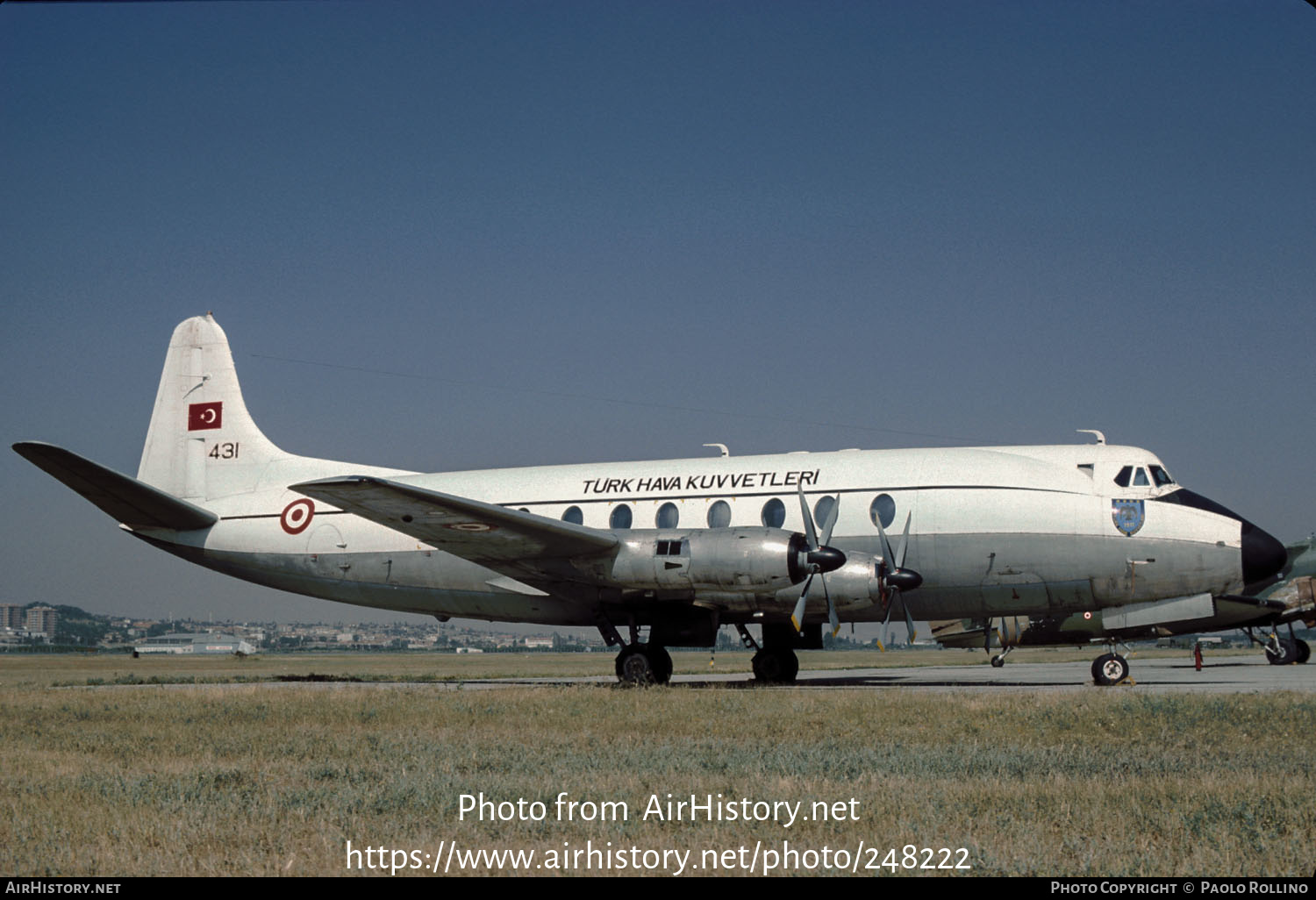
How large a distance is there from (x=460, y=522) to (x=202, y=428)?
11.5m

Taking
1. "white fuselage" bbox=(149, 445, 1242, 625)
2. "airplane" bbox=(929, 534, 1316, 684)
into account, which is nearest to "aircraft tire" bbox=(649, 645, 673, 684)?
"white fuselage" bbox=(149, 445, 1242, 625)

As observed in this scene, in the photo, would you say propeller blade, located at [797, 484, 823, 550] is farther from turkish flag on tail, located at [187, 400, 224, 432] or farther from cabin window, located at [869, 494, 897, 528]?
turkish flag on tail, located at [187, 400, 224, 432]

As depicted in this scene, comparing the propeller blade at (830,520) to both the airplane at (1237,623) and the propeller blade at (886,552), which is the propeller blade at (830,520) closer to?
the propeller blade at (886,552)

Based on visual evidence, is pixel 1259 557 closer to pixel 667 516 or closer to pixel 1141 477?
pixel 1141 477

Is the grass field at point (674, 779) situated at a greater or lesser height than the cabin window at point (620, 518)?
lesser

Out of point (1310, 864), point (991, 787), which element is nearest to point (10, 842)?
point (991, 787)

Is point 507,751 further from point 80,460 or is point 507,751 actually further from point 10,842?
point 80,460

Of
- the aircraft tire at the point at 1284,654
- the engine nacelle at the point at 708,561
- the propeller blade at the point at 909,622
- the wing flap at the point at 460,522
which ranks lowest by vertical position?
the aircraft tire at the point at 1284,654

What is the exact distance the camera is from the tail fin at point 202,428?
2800 centimetres

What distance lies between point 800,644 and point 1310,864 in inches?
703

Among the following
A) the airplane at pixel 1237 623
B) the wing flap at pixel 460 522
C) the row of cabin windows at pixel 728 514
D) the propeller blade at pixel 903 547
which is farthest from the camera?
the airplane at pixel 1237 623

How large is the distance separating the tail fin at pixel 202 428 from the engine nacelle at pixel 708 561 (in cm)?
1170

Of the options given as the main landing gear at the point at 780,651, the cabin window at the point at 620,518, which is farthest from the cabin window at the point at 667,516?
the main landing gear at the point at 780,651

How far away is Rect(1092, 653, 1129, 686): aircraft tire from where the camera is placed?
22984mm
